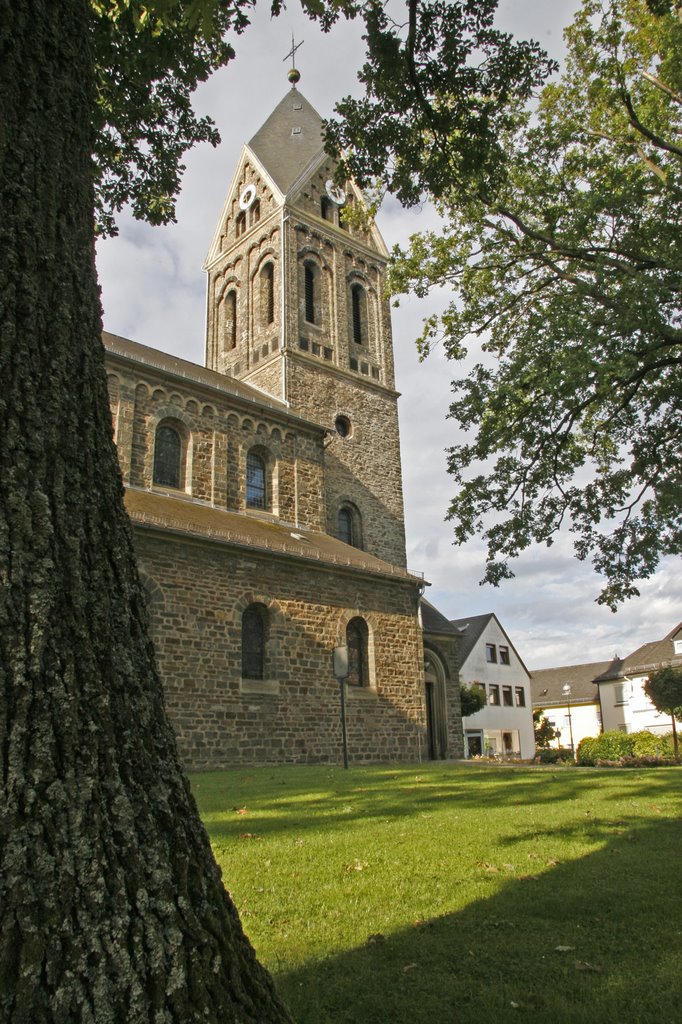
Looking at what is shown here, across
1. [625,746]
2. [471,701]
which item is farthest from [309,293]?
[625,746]

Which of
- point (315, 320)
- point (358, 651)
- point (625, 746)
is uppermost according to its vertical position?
point (315, 320)

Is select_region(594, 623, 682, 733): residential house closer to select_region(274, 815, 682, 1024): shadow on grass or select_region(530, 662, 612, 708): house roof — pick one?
select_region(530, 662, 612, 708): house roof

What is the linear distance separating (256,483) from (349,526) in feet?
17.7

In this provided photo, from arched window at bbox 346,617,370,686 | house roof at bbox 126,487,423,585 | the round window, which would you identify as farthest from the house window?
arched window at bbox 346,617,370,686

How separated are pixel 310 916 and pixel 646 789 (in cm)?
690

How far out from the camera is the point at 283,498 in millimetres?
23688

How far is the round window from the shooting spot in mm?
28781

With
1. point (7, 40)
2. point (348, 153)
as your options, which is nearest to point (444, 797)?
point (348, 153)

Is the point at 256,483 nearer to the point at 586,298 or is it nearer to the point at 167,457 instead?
the point at 167,457

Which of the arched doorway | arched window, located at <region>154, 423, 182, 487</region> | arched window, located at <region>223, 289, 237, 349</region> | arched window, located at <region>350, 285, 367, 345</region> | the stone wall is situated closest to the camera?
the stone wall

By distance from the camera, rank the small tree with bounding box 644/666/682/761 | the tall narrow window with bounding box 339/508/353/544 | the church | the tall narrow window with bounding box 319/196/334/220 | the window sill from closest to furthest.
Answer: the church → the window sill → the small tree with bounding box 644/666/682/761 → the tall narrow window with bounding box 339/508/353/544 → the tall narrow window with bounding box 319/196/334/220

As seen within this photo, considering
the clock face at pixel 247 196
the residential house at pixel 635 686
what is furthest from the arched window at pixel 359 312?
the residential house at pixel 635 686

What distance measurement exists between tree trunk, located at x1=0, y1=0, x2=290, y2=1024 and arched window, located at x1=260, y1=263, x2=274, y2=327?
28.2m

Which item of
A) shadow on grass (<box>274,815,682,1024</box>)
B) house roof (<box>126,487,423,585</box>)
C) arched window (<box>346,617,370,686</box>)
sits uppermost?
house roof (<box>126,487,423,585</box>)
